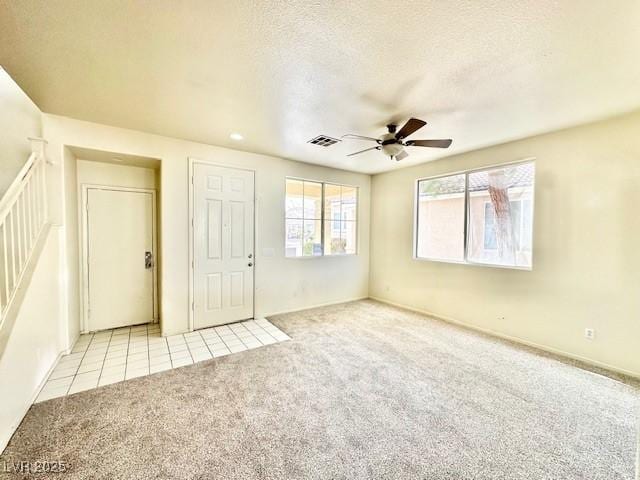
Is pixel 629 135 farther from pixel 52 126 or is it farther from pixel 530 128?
pixel 52 126

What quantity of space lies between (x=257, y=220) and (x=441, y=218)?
309cm

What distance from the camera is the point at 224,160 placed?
403 cm

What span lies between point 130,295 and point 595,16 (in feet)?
17.8

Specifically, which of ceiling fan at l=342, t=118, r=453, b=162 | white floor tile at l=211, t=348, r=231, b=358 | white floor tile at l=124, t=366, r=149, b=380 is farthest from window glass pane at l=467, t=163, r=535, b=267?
white floor tile at l=124, t=366, r=149, b=380

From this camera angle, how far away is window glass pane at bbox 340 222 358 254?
5551 millimetres

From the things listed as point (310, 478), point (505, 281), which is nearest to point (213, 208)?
point (310, 478)

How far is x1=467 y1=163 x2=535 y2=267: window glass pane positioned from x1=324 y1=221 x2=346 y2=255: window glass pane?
7.55ft

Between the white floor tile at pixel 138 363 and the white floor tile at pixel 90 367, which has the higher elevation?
the white floor tile at pixel 90 367

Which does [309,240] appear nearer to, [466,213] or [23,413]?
[466,213]

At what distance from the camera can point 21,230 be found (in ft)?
8.02

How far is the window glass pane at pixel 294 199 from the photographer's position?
4.76 m

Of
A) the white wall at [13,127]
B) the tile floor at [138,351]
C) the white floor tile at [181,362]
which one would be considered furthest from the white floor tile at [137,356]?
the white wall at [13,127]

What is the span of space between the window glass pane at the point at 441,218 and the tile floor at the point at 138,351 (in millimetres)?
2937

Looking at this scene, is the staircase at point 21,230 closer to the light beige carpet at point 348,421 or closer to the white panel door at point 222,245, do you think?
the light beige carpet at point 348,421
